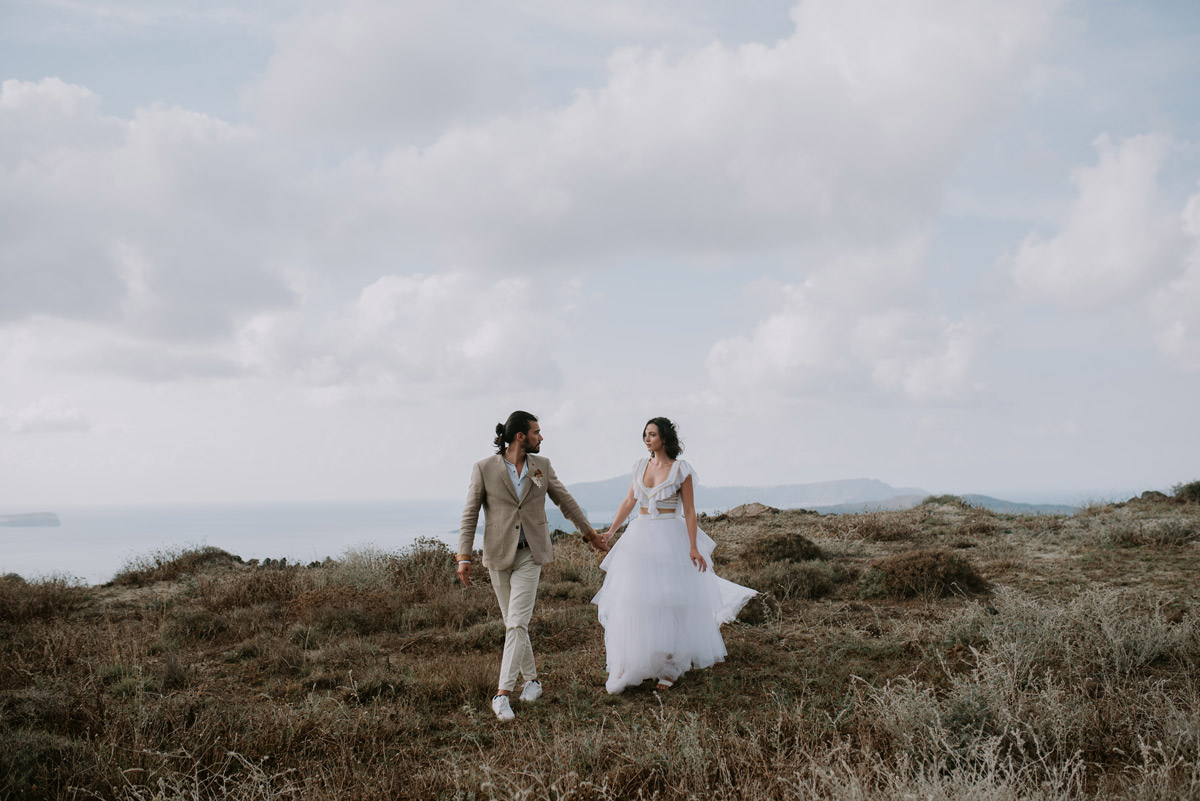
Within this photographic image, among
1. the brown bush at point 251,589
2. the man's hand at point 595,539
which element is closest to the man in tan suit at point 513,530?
the man's hand at point 595,539

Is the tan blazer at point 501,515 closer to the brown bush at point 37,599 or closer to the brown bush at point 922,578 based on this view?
the brown bush at point 922,578

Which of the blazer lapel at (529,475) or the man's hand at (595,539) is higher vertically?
the blazer lapel at (529,475)

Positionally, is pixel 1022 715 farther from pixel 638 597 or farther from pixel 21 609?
pixel 21 609

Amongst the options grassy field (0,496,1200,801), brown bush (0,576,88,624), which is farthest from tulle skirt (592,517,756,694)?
brown bush (0,576,88,624)

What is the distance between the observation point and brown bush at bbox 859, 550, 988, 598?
31.8ft

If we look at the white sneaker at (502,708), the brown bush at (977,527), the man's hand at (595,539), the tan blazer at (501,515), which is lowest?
the white sneaker at (502,708)

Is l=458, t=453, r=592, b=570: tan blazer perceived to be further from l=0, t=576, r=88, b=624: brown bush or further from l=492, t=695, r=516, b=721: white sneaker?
l=0, t=576, r=88, b=624: brown bush

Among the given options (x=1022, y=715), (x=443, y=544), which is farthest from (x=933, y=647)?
(x=443, y=544)

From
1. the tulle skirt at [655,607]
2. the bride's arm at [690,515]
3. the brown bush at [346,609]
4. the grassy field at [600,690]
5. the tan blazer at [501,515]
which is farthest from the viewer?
the brown bush at [346,609]

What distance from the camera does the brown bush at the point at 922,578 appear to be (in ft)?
31.8

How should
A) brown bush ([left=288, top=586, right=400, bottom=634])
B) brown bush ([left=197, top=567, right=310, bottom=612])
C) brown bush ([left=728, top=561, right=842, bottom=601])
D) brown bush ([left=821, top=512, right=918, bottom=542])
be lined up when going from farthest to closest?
brown bush ([left=821, top=512, right=918, bottom=542]) < brown bush ([left=197, top=567, right=310, bottom=612]) < brown bush ([left=728, top=561, right=842, bottom=601]) < brown bush ([left=288, top=586, right=400, bottom=634])

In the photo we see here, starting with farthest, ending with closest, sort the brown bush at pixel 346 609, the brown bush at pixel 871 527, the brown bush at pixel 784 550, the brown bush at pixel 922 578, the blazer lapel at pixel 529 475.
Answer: the brown bush at pixel 871 527, the brown bush at pixel 784 550, the brown bush at pixel 922 578, the brown bush at pixel 346 609, the blazer lapel at pixel 529 475

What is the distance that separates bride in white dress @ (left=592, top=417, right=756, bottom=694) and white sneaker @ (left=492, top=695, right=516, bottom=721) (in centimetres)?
96

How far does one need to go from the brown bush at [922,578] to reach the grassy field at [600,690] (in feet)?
0.10
